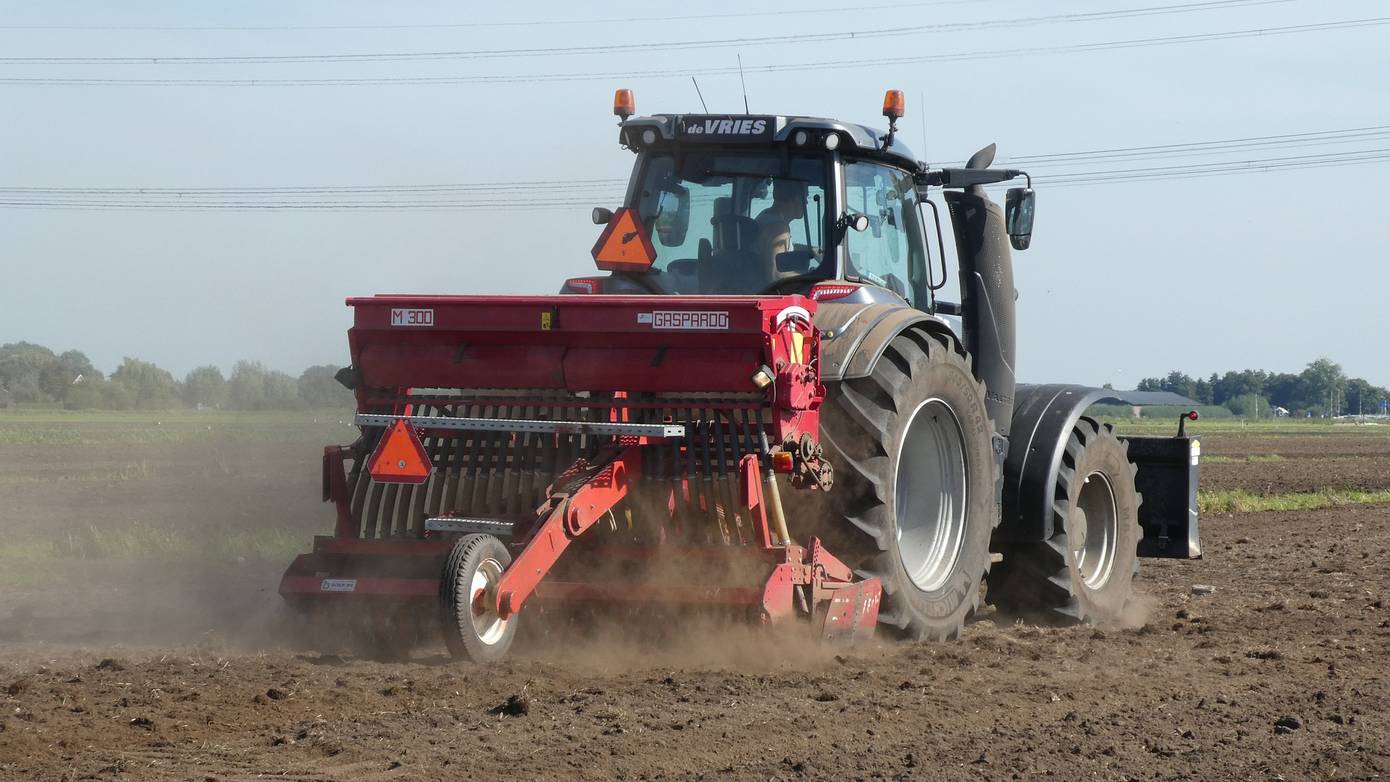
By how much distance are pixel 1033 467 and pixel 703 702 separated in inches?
127

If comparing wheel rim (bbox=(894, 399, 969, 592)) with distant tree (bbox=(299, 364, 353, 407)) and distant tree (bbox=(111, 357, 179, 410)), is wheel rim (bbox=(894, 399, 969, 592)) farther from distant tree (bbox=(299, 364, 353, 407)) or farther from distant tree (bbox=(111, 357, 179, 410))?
distant tree (bbox=(111, 357, 179, 410))

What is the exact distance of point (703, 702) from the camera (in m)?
5.14

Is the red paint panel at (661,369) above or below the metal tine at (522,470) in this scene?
above

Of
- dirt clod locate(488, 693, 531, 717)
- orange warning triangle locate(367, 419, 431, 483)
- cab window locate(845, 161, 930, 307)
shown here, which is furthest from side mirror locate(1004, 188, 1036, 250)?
dirt clod locate(488, 693, 531, 717)

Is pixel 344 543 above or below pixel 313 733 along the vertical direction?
above

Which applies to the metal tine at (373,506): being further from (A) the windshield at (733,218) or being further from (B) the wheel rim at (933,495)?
(B) the wheel rim at (933,495)

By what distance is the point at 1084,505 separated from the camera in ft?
28.2

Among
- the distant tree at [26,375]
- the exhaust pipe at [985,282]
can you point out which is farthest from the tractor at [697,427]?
the distant tree at [26,375]

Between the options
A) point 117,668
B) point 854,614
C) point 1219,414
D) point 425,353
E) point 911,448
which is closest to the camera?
point 117,668

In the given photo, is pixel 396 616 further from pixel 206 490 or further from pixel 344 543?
pixel 206 490

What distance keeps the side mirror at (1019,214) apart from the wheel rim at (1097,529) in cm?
162

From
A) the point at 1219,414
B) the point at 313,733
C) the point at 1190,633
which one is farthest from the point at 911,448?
the point at 1219,414

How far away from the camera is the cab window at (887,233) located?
714cm

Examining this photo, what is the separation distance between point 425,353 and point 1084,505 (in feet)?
13.6
